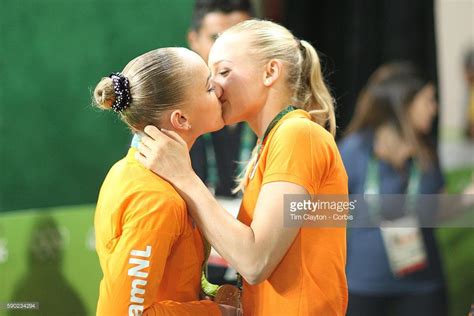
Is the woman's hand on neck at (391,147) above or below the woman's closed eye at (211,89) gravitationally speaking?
below

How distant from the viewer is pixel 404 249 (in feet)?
9.41

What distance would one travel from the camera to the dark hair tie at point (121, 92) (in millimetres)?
1795

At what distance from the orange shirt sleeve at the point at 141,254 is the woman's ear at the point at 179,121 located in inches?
7.4

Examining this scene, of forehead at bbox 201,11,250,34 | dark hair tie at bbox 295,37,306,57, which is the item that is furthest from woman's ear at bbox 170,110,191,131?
forehead at bbox 201,11,250,34

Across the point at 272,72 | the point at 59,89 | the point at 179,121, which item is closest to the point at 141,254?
the point at 179,121

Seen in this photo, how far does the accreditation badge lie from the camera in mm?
2800

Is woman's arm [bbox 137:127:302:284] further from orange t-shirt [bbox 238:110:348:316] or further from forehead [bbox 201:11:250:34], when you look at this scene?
forehead [bbox 201:11:250:34]

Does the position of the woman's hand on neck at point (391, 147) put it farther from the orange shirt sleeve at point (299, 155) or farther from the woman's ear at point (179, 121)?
the woman's ear at point (179, 121)

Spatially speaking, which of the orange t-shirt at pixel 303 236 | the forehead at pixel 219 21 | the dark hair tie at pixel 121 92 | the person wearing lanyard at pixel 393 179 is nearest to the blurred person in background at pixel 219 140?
the forehead at pixel 219 21

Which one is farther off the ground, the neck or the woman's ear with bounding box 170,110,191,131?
the woman's ear with bounding box 170,110,191,131

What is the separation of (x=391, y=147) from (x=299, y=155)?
128 centimetres

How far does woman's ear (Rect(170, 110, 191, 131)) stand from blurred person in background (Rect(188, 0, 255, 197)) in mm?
806

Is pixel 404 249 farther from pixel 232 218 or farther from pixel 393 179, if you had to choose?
pixel 232 218

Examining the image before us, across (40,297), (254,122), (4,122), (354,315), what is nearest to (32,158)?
(4,122)
